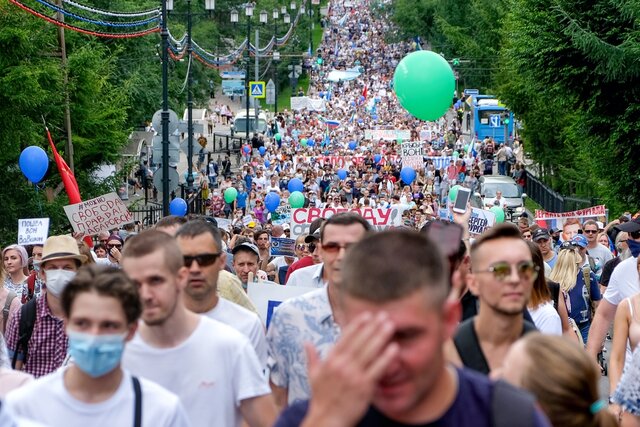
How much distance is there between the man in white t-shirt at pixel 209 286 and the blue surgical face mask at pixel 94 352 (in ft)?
5.86

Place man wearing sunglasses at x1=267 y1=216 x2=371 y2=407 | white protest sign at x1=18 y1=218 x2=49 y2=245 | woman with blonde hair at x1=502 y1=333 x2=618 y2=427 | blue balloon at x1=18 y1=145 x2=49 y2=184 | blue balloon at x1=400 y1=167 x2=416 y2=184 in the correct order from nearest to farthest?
woman with blonde hair at x1=502 y1=333 x2=618 y2=427 → man wearing sunglasses at x1=267 y1=216 x2=371 y2=407 → white protest sign at x1=18 y1=218 x2=49 y2=245 → blue balloon at x1=18 y1=145 x2=49 y2=184 → blue balloon at x1=400 y1=167 x2=416 y2=184

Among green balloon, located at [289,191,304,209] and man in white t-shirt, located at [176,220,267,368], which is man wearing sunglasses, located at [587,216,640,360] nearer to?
man in white t-shirt, located at [176,220,267,368]

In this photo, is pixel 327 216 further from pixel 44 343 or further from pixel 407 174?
pixel 407 174

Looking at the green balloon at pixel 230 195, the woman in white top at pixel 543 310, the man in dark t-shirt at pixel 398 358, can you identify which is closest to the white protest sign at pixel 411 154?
the green balloon at pixel 230 195

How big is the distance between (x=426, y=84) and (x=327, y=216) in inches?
132

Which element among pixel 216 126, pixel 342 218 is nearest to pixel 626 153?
pixel 342 218

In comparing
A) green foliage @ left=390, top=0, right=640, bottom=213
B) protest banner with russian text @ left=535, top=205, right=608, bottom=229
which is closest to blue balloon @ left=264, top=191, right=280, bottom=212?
green foliage @ left=390, top=0, right=640, bottom=213

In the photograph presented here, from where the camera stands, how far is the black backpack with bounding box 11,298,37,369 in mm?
7809

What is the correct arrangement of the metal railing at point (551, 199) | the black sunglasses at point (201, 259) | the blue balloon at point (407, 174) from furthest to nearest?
1. the blue balloon at point (407, 174)
2. the metal railing at point (551, 199)
3. the black sunglasses at point (201, 259)

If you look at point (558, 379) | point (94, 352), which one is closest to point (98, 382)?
point (94, 352)

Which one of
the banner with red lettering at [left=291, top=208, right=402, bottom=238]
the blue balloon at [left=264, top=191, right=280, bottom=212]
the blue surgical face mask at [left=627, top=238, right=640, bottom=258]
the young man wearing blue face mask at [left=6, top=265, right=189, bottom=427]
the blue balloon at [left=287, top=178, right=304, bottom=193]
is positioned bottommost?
the blue balloon at [left=287, top=178, right=304, bottom=193]

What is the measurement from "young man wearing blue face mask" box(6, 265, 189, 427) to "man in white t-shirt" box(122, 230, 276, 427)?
0.59 meters

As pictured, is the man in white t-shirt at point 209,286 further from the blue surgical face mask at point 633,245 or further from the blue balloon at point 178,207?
the blue balloon at point 178,207

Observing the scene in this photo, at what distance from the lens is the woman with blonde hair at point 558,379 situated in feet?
13.1
